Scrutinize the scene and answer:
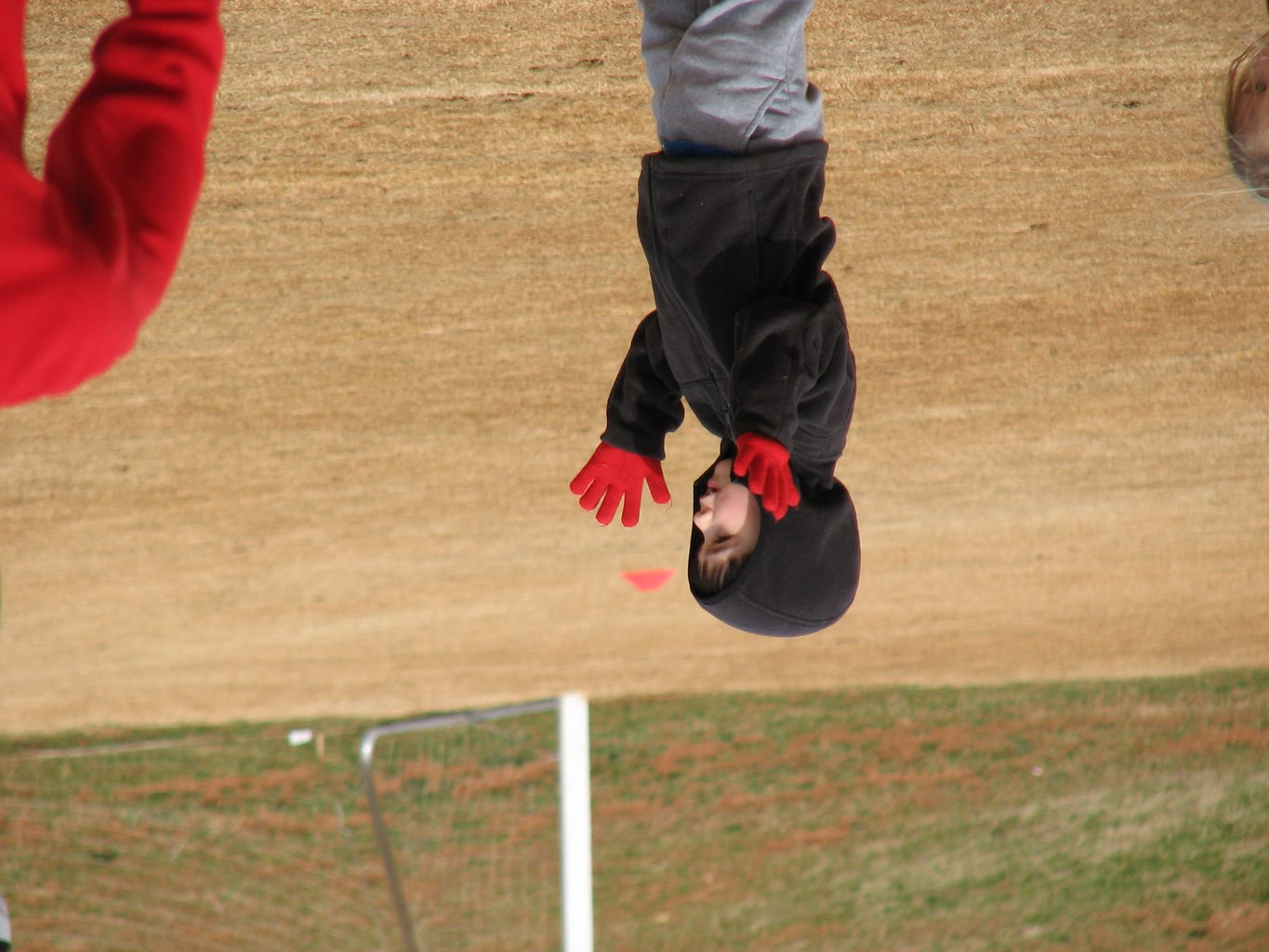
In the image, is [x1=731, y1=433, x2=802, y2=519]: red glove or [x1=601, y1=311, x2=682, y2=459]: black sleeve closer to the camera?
[x1=731, y1=433, x2=802, y2=519]: red glove

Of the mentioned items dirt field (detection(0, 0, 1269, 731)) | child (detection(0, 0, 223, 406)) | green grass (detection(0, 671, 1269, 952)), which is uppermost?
child (detection(0, 0, 223, 406))

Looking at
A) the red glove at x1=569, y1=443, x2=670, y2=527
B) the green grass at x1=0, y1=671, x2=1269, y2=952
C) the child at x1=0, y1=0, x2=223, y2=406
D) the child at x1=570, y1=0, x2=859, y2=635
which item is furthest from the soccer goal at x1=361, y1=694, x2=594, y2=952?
the child at x1=0, y1=0, x2=223, y2=406

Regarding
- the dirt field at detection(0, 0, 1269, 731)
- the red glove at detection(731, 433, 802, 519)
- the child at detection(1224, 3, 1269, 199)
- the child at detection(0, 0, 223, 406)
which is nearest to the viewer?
the child at detection(0, 0, 223, 406)

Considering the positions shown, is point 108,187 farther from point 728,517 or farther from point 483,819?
point 483,819

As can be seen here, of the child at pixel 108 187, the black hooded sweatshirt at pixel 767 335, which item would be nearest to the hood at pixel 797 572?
the black hooded sweatshirt at pixel 767 335

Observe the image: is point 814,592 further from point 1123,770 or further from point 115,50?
point 1123,770

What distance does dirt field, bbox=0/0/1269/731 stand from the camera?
3.04 ft

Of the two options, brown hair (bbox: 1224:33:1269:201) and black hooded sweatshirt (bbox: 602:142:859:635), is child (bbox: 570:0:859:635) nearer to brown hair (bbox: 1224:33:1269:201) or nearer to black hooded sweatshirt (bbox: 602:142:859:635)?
black hooded sweatshirt (bbox: 602:142:859:635)

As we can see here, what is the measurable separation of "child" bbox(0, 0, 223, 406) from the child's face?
0.39m

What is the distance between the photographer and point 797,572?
2.24ft

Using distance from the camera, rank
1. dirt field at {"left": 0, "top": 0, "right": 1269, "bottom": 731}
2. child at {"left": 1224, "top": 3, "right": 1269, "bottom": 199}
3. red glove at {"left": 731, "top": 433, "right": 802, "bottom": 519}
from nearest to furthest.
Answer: red glove at {"left": 731, "top": 433, "right": 802, "bottom": 519}
child at {"left": 1224, "top": 3, "right": 1269, "bottom": 199}
dirt field at {"left": 0, "top": 0, "right": 1269, "bottom": 731}

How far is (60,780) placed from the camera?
1.38 m

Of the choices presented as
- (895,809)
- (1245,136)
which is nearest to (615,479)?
(1245,136)

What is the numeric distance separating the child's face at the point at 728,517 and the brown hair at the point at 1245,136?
537 mm
